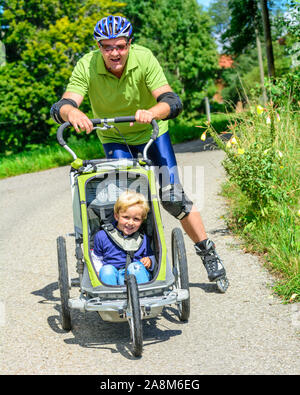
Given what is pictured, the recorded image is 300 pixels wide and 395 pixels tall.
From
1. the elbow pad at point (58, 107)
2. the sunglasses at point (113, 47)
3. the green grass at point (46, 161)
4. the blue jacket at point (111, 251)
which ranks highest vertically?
the sunglasses at point (113, 47)

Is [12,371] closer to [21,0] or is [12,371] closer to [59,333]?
[59,333]

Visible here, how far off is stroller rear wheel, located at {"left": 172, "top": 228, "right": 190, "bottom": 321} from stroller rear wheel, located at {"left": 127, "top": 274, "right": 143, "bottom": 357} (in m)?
0.60

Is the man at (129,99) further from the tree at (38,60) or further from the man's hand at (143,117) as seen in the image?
the tree at (38,60)

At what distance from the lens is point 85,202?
4156 mm

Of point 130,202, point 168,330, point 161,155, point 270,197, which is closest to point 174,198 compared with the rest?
point 161,155

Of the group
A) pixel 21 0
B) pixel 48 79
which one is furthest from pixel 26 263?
pixel 21 0

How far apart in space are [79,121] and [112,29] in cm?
72

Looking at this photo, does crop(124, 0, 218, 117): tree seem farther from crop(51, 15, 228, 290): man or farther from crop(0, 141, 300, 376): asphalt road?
crop(51, 15, 228, 290): man

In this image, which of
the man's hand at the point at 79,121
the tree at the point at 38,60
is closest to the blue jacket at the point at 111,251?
the man's hand at the point at 79,121

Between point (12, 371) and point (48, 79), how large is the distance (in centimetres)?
2853

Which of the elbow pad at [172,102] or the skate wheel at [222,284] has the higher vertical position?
the elbow pad at [172,102]

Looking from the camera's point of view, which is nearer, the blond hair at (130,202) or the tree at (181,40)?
the blond hair at (130,202)

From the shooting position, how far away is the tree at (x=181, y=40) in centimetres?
4431

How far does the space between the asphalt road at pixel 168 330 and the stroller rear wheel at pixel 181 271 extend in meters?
0.11
